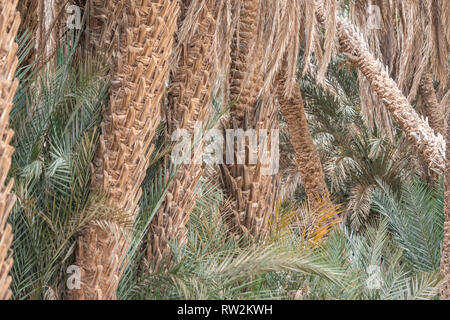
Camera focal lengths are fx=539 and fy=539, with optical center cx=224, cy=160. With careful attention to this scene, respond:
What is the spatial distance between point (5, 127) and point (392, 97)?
553 cm

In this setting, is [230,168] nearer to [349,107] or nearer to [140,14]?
[140,14]

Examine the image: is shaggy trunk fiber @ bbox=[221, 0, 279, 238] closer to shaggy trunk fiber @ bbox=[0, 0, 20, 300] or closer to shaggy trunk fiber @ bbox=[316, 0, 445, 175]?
shaggy trunk fiber @ bbox=[316, 0, 445, 175]

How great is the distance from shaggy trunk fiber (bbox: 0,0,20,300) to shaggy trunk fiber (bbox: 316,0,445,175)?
4569mm

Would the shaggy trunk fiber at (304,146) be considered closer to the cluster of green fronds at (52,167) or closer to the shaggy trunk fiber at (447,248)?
the shaggy trunk fiber at (447,248)

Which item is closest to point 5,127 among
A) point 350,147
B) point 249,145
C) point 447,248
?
point 249,145

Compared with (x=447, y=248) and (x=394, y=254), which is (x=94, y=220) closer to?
(x=447, y=248)

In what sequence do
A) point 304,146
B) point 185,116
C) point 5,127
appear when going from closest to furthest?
point 5,127 → point 185,116 → point 304,146

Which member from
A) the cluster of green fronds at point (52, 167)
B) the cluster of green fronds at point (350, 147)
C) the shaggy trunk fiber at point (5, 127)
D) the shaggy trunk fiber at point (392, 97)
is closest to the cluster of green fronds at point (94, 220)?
the cluster of green fronds at point (52, 167)

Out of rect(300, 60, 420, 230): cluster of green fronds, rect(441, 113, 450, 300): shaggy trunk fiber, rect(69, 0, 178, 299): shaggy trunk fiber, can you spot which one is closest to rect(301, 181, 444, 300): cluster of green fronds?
rect(441, 113, 450, 300): shaggy trunk fiber

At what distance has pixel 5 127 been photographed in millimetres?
2385

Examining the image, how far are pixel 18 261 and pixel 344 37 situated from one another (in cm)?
538

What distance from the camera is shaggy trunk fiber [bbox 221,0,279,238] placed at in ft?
15.0

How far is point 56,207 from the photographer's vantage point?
10.7 feet
